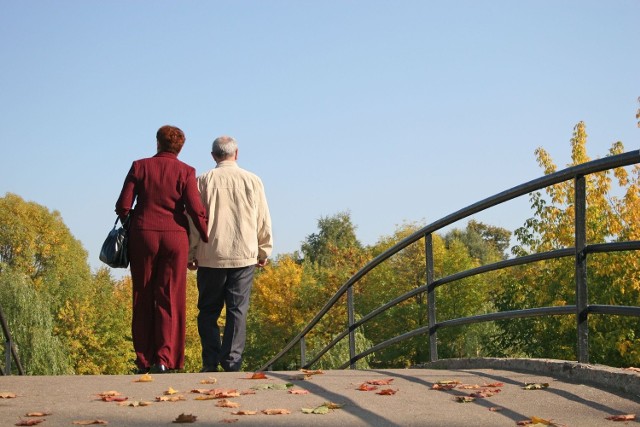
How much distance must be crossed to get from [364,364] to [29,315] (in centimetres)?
1787

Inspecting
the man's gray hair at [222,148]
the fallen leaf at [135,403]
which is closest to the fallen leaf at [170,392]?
the fallen leaf at [135,403]

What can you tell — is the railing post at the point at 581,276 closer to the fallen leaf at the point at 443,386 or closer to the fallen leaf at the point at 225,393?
the fallen leaf at the point at 443,386

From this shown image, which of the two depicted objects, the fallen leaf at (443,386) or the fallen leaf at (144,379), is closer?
the fallen leaf at (443,386)

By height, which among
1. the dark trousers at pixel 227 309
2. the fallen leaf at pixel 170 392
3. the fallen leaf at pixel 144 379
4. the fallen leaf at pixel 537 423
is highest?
the dark trousers at pixel 227 309

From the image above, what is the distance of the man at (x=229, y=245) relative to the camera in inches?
335

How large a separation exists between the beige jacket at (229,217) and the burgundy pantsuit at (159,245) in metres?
0.21

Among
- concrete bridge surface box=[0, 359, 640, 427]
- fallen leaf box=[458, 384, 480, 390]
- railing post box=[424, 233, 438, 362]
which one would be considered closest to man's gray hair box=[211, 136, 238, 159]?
railing post box=[424, 233, 438, 362]

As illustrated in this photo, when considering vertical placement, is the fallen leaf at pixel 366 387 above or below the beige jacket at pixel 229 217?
below

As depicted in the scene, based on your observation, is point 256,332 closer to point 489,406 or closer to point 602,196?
point 602,196

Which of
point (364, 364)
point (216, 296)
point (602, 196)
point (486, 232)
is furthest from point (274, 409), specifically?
point (486, 232)

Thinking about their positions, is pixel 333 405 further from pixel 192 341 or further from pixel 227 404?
pixel 192 341

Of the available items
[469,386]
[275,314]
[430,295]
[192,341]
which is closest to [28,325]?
[275,314]

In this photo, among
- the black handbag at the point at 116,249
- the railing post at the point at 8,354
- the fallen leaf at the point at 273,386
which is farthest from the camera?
the railing post at the point at 8,354

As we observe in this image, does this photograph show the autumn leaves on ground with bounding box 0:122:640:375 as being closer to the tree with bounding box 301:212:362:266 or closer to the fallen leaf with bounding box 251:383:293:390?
the tree with bounding box 301:212:362:266
